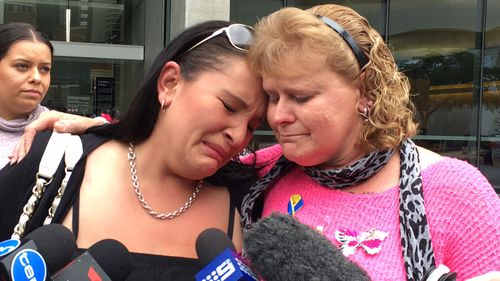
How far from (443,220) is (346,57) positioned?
0.51m

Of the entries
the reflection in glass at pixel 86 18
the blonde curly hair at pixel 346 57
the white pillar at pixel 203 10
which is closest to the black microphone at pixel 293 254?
the blonde curly hair at pixel 346 57

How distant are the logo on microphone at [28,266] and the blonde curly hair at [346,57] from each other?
2.66 feet

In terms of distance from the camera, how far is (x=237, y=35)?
5.75 ft

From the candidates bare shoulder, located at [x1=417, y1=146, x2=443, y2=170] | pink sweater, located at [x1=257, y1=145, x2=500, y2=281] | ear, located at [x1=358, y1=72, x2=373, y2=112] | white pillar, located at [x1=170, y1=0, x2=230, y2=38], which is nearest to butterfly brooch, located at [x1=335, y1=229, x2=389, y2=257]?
pink sweater, located at [x1=257, y1=145, x2=500, y2=281]

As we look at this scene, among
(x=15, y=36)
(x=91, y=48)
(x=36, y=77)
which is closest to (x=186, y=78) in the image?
(x=36, y=77)

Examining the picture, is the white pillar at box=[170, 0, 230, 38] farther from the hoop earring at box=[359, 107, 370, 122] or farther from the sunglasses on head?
the hoop earring at box=[359, 107, 370, 122]

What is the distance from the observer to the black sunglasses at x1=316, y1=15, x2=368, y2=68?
1.49m

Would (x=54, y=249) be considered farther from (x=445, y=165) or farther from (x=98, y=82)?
(x=98, y=82)

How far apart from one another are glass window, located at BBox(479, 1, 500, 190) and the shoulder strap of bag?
9782 mm

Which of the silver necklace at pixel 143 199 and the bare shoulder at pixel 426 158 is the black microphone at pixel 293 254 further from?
the silver necklace at pixel 143 199

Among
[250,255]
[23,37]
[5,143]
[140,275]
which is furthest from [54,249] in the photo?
[23,37]

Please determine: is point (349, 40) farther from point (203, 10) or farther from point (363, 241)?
point (203, 10)

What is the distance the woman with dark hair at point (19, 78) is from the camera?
9.93 feet

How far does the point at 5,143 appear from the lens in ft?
9.55
